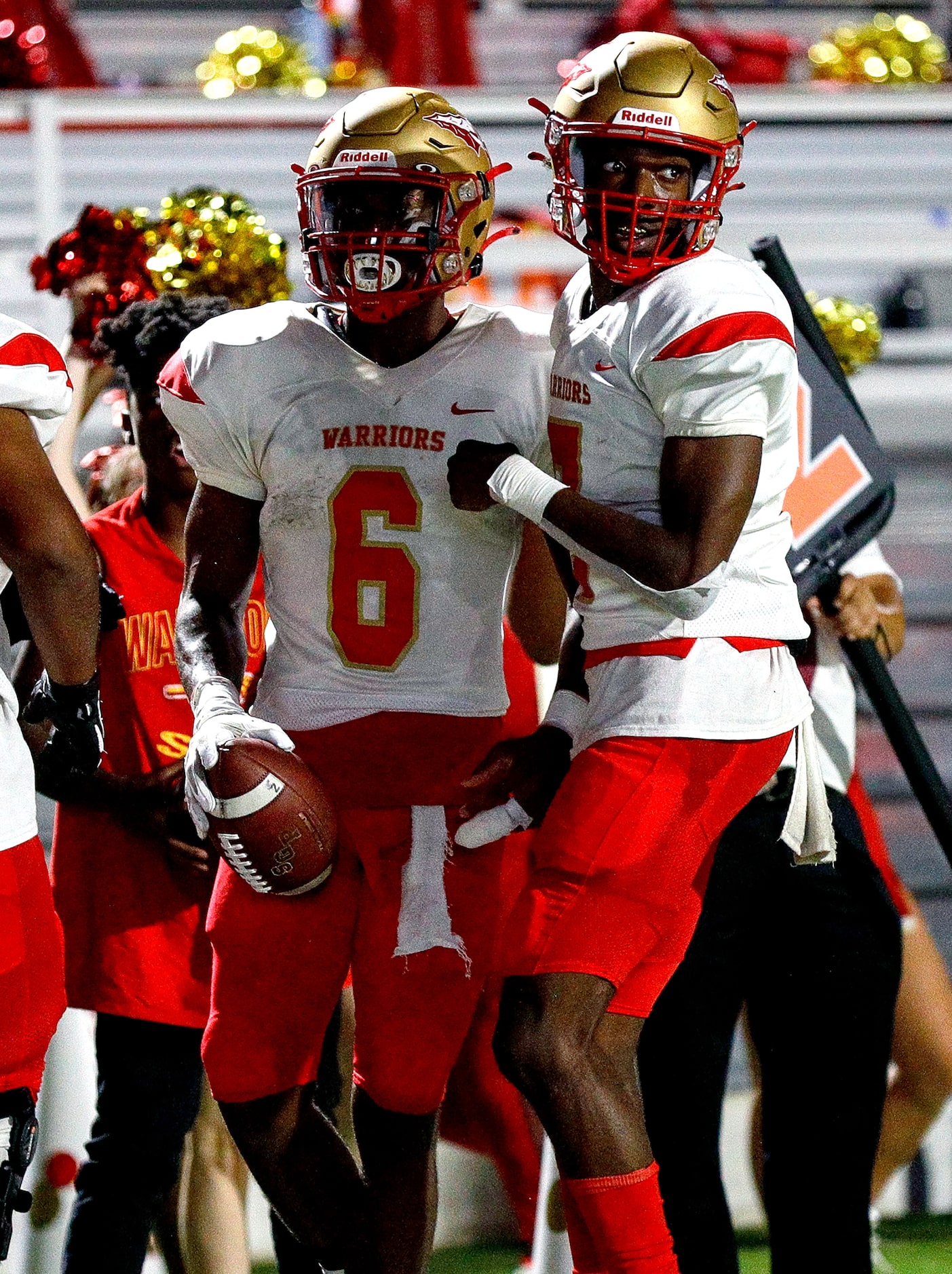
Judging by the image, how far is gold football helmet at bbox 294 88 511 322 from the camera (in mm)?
2264

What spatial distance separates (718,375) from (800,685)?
455mm

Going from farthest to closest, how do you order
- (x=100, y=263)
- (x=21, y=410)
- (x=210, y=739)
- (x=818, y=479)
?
(x=100, y=263) → (x=818, y=479) → (x=210, y=739) → (x=21, y=410)

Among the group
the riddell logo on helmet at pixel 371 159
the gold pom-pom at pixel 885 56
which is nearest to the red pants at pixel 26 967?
the riddell logo on helmet at pixel 371 159

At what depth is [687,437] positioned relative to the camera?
211 centimetres

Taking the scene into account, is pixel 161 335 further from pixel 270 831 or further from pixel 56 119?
pixel 56 119

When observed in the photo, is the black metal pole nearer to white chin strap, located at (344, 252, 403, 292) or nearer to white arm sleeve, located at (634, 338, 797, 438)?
white arm sleeve, located at (634, 338, 797, 438)

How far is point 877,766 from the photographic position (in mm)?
4871

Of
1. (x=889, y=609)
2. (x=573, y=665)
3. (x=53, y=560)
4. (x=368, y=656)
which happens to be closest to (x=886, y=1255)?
(x=889, y=609)

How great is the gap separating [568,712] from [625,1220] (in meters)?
0.63

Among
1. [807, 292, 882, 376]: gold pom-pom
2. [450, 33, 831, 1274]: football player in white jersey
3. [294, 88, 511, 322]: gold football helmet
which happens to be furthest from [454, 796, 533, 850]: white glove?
[807, 292, 882, 376]: gold pom-pom

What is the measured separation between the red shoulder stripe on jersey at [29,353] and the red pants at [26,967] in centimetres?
53

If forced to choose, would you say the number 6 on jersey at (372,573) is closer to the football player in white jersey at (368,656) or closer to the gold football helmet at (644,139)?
the football player in white jersey at (368,656)

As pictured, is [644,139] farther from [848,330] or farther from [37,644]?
[848,330]

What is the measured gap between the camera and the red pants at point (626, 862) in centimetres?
210
